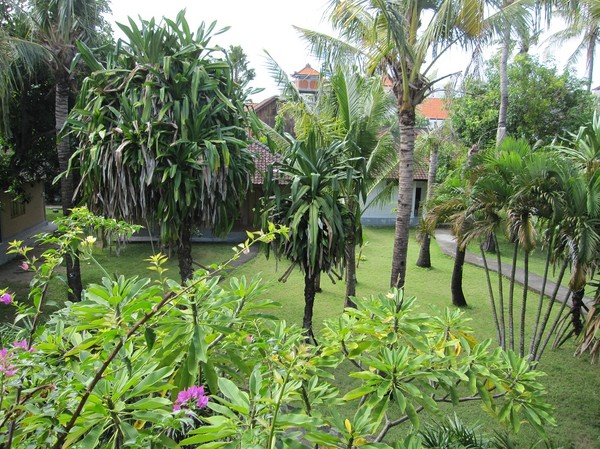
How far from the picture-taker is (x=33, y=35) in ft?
29.1

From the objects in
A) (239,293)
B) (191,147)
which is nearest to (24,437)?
(239,293)

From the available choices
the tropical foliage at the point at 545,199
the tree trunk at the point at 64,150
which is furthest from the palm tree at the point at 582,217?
the tree trunk at the point at 64,150

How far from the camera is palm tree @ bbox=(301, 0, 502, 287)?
21.6 feet

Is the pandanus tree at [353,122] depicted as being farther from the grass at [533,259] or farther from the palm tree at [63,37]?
the grass at [533,259]

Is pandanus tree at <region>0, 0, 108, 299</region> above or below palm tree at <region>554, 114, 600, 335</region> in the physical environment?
above

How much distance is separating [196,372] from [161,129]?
4370 mm

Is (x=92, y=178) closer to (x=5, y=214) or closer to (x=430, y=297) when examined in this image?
(x=430, y=297)

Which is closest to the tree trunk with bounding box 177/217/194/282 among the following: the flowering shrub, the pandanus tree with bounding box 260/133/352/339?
the pandanus tree with bounding box 260/133/352/339

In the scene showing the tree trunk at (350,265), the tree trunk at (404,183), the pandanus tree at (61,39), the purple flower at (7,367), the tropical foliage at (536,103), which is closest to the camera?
the purple flower at (7,367)

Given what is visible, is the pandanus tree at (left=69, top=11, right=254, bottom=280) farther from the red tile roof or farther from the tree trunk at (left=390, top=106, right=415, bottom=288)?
the red tile roof

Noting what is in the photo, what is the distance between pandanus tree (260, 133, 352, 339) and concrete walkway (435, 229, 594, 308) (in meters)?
4.14

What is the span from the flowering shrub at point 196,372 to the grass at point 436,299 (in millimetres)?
471

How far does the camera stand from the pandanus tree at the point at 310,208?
21.1 ft

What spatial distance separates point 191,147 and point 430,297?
7.74m
